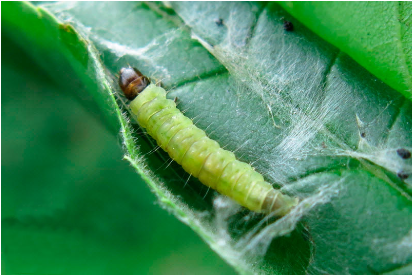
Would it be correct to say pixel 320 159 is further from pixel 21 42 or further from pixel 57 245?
pixel 21 42

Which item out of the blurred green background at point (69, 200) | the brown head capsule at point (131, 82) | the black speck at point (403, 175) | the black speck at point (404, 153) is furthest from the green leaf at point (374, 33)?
the blurred green background at point (69, 200)

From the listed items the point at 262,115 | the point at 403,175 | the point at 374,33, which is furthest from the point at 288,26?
the point at 403,175

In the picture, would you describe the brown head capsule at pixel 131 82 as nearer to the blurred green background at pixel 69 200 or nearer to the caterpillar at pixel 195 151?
the caterpillar at pixel 195 151

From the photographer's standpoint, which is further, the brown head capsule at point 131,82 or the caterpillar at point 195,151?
the brown head capsule at point 131,82

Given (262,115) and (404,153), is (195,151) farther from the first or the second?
(404,153)

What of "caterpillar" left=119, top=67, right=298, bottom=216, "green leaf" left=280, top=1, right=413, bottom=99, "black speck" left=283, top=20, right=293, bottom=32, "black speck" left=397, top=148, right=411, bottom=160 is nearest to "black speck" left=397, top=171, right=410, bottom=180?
"black speck" left=397, top=148, right=411, bottom=160

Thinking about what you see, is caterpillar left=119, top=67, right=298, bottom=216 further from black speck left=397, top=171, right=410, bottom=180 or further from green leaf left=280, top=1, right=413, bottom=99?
green leaf left=280, top=1, right=413, bottom=99

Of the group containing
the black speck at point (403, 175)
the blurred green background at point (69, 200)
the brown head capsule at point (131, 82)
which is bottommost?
the blurred green background at point (69, 200)
